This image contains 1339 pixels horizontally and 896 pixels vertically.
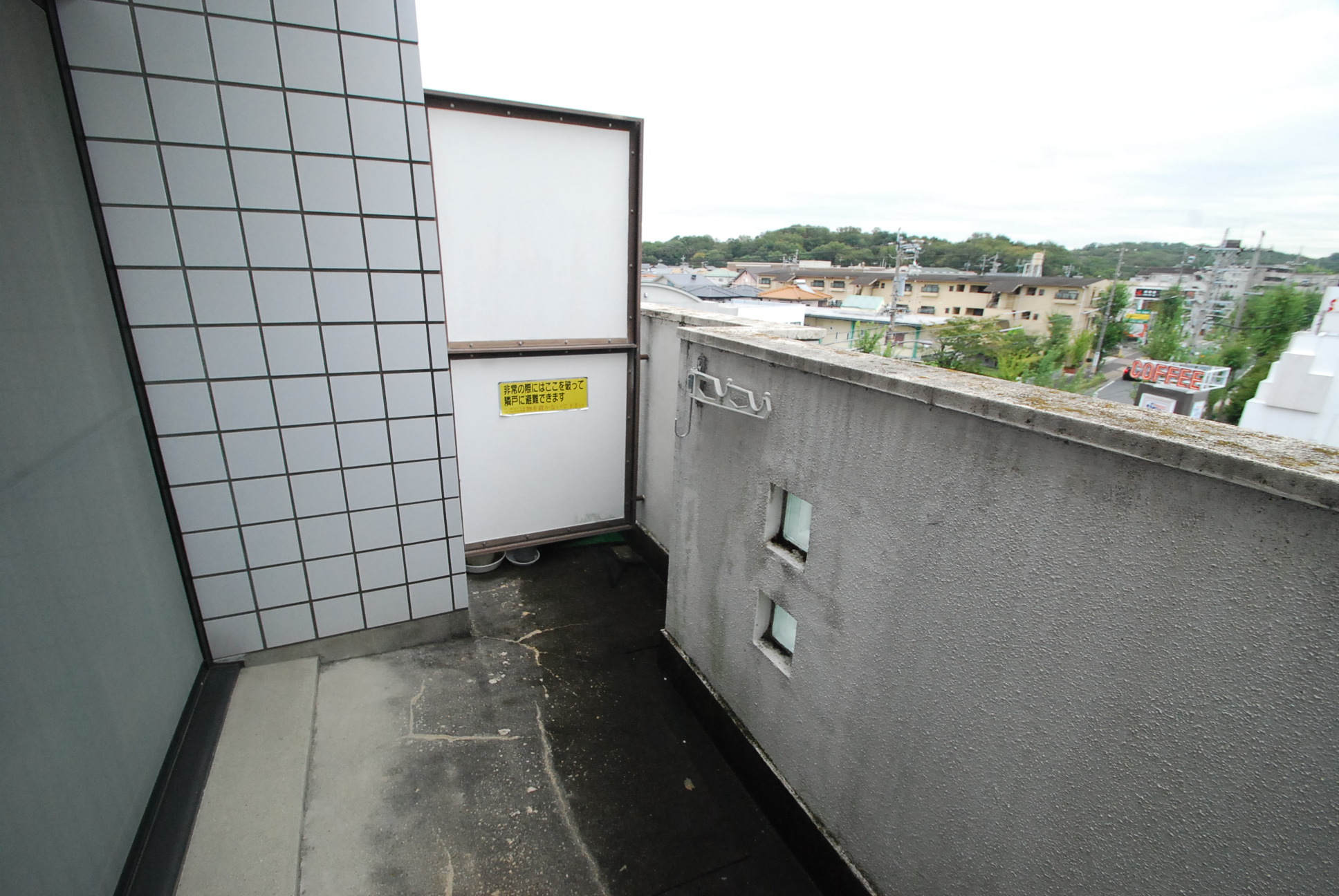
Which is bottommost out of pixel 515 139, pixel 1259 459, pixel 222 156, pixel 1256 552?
pixel 1256 552

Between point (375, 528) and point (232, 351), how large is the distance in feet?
3.61

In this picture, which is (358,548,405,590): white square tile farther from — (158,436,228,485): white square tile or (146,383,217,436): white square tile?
(146,383,217,436): white square tile

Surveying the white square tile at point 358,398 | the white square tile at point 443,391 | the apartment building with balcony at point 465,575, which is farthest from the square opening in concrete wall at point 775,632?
the white square tile at point 358,398

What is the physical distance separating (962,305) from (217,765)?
48807mm

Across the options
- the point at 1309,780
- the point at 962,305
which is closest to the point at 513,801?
the point at 1309,780

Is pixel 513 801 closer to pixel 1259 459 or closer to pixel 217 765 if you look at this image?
A: pixel 217 765

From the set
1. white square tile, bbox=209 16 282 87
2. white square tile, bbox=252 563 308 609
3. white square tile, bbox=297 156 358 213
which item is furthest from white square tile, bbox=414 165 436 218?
white square tile, bbox=252 563 308 609

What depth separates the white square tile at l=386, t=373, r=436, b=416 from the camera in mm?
2980

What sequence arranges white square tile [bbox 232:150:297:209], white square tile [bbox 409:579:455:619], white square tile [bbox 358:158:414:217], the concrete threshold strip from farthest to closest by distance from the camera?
white square tile [bbox 409:579:455:619], white square tile [bbox 358:158:414:217], white square tile [bbox 232:150:297:209], the concrete threshold strip

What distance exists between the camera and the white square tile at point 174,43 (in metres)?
2.26

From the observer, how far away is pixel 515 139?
3619mm

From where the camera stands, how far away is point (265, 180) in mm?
2516

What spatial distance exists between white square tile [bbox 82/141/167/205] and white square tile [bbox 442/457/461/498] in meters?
1.64

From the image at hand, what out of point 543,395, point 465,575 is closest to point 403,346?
point 543,395
